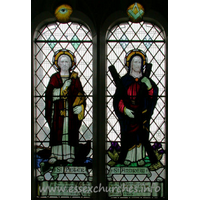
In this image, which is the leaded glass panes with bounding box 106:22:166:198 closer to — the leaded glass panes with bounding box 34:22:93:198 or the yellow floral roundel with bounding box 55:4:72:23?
the leaded glass panes with bounding box 34:22:93:198

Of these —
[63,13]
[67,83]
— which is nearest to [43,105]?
[67,83]

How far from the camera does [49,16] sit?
4.71 metres

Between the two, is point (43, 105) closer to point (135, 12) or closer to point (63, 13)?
point (63, 13)

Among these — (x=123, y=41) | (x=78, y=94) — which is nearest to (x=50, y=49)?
(x=78, y=94)

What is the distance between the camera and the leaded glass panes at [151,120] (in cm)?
468

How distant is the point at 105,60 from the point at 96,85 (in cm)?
43

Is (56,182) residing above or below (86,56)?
below

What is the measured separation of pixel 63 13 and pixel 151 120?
2227mm

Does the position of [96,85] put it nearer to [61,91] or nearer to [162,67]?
[61,91]

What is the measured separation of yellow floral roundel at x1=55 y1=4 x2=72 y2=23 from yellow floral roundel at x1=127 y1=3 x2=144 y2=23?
96 cm

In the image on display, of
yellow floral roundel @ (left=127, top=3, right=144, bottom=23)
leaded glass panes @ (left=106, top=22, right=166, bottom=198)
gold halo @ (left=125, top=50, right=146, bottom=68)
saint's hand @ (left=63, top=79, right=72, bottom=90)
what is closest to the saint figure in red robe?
saint's hand @ (left=63, top=79, right=72, bottom=90)

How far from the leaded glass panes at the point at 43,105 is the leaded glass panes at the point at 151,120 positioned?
0.32 meters

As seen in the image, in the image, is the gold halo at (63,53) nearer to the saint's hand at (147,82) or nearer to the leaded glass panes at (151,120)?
the leaded glass panes at (151,120)

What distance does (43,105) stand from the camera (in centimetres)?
475
